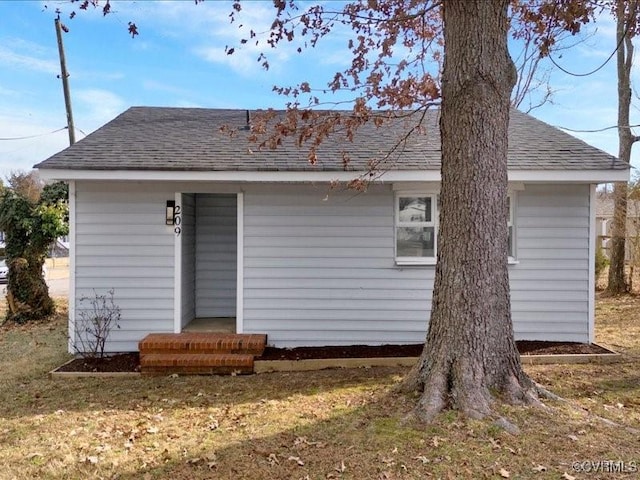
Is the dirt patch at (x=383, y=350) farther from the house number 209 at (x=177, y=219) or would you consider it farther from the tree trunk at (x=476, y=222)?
the tree trunk at (x=476, y=222)

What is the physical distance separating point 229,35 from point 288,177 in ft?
6.19

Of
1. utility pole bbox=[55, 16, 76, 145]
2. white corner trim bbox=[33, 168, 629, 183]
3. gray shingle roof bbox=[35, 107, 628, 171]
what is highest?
utility pole bbox=[55, 16, 76, 145]

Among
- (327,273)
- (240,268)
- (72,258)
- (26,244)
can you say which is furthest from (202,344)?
(26,244)

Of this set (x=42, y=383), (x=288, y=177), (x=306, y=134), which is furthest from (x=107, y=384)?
(x=306, y=134)

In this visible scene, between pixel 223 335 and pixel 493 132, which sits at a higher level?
pixel 493 132

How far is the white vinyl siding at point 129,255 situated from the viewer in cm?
650

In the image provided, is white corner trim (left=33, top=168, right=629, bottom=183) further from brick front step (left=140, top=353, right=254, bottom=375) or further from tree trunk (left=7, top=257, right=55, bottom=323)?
tree trunk (left=7, top=257, right=55, bottom=323)

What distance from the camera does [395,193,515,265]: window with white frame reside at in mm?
6695

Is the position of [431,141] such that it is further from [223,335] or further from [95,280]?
[95,280]

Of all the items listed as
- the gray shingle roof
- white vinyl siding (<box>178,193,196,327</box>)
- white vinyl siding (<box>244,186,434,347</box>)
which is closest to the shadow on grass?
white vinyl siding (<box>244,186,434,347</box>)

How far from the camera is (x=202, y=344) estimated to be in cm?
602

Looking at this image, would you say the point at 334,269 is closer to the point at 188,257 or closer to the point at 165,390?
the point at 188,257

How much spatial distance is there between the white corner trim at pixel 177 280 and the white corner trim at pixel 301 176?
0.58 metres

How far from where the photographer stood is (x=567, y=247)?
22.0 ft
